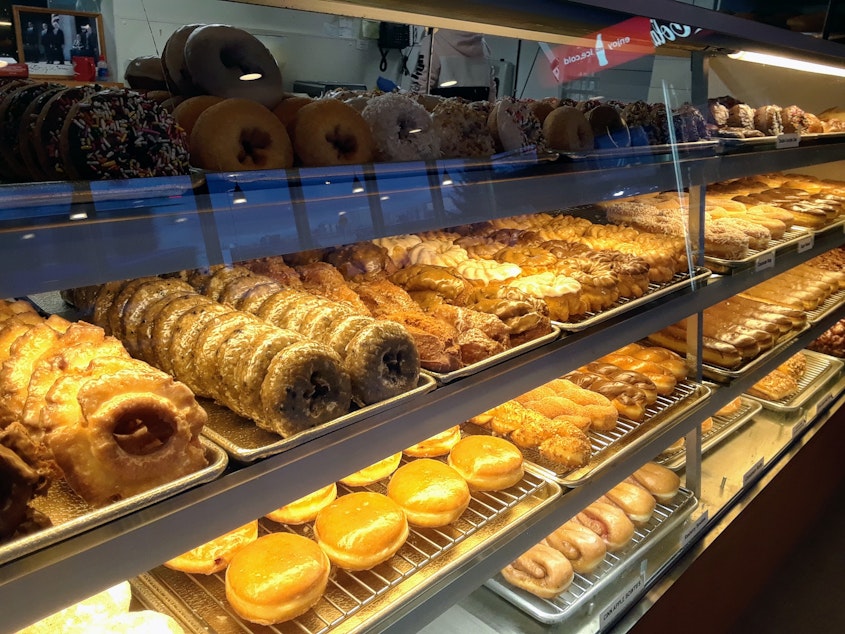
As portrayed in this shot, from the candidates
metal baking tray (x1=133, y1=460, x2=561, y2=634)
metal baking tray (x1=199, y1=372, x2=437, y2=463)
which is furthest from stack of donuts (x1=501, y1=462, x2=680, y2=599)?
metal baking tray (x1=199, y1=372, x2=437, y2=463)

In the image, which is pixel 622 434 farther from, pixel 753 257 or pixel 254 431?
pixel 254 431

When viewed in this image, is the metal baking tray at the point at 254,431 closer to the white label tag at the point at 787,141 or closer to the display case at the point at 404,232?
the display case at the point at 404,232

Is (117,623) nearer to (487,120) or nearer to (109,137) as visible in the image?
(109,137)

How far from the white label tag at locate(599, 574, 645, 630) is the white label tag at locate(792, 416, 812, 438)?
66.9 inches

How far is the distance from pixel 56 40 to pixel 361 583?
168 cm

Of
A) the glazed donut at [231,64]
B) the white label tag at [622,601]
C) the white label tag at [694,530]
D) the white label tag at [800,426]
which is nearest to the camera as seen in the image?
the glazed donut at [231,64]

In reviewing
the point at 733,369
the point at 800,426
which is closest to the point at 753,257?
the point at 733,369

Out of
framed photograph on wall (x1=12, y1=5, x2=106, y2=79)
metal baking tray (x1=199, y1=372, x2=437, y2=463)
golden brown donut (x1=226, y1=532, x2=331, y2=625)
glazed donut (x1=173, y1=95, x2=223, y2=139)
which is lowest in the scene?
golden brown donut (x1=226, y1=532, x2=331, y2=625)

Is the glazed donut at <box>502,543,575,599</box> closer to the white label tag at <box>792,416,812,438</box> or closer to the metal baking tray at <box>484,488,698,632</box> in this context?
the metal baking tray at <box>484,488,698,632</box>

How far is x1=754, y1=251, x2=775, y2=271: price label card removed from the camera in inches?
121

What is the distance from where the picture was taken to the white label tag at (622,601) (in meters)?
2.43

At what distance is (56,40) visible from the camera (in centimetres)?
182

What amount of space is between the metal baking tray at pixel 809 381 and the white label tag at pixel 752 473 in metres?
0.64

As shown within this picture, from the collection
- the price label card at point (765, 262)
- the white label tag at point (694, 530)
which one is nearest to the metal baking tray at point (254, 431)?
the white label tag at point (694, 530)
